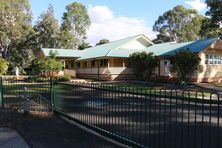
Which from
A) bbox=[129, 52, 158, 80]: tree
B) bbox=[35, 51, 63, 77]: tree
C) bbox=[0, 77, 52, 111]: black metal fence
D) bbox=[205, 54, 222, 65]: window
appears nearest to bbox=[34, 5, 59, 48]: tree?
bbox=[35, 51, 63, 77]: tree

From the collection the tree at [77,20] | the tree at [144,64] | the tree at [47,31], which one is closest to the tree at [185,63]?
the tree at [144,64]

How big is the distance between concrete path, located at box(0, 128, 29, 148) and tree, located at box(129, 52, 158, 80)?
27.0 m

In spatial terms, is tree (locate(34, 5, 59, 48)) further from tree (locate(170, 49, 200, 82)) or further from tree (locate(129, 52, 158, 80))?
tree (locate(170, 49, 200, 82))

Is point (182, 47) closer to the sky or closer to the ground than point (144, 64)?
closer to the sky

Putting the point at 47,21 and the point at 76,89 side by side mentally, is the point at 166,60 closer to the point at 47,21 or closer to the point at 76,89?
the point at 76,89

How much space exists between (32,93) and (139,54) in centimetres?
2297

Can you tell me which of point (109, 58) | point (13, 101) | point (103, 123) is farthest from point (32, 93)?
point (109, 58)

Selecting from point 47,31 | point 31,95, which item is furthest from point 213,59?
point 47,31

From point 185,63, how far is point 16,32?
3840 centimetres

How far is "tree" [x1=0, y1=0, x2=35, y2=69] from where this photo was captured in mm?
59375

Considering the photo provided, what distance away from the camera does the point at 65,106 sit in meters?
10.5

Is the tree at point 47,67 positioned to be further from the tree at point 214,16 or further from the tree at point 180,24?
the tree at point 180,24

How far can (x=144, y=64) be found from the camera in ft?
116

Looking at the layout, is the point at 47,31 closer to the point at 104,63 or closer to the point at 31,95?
the point at 104,63
